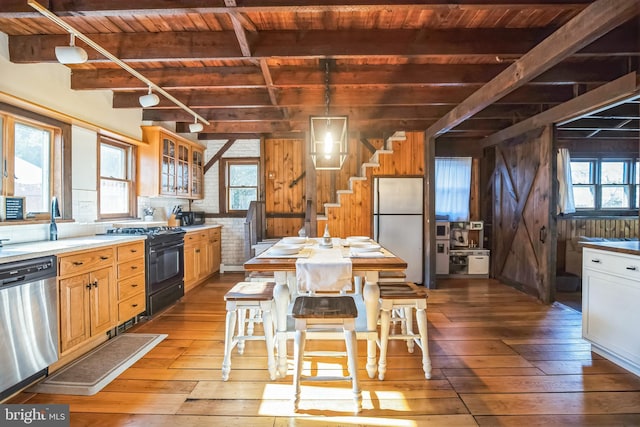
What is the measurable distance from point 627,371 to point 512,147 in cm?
361

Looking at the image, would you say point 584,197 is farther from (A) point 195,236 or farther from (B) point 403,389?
(A) point 195,236

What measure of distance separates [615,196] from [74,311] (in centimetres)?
806

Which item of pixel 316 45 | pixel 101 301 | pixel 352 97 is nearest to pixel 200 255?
pixel 101 301

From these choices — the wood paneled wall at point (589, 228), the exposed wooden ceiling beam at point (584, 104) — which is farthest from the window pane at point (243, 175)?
the wood paneled wall at point (589, 228)

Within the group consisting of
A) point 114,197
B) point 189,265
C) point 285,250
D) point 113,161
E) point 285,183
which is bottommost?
point 189,265

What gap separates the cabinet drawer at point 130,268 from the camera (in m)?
3.25

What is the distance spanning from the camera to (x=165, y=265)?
13.3ft

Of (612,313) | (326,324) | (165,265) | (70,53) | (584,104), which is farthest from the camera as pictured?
(165,265)

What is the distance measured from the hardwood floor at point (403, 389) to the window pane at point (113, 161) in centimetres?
242

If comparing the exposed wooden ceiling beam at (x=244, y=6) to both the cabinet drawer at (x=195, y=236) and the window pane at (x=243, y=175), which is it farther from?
the window pane at (x=243, y=175)

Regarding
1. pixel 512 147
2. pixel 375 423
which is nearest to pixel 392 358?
pixel 375 423

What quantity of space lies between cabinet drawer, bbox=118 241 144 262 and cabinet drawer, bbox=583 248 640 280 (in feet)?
14.2

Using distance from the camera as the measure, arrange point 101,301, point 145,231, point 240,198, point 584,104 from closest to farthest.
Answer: point 101,301, point 584,104, point 145,231, point 240,198

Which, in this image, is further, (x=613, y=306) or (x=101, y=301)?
(x=101, y=301)
